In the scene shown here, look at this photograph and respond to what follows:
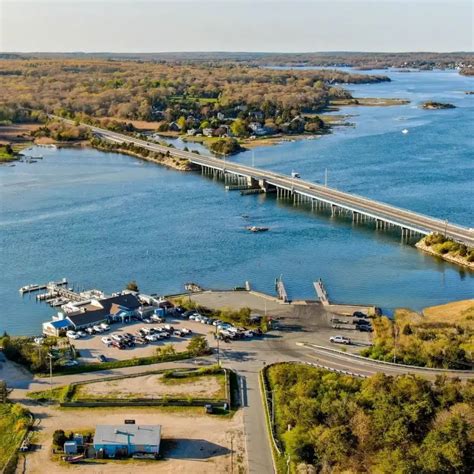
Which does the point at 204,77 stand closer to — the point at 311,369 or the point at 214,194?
the point at 214,194

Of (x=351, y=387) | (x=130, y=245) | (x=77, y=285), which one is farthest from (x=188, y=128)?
(x=351, y=387)

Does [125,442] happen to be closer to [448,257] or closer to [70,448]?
[70,448]

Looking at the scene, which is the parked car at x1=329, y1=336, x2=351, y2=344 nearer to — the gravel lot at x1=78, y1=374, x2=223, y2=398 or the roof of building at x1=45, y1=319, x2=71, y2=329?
the gravel lot at x1=78, y1=374, x2=223, y2=398

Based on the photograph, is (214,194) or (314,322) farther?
(214,194)

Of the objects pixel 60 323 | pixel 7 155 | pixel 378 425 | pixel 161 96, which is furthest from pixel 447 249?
pixel 161 96

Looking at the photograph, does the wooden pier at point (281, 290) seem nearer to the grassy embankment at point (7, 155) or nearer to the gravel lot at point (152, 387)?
the gravel lot at point (152, 387)

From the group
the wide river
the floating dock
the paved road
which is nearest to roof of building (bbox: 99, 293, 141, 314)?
the wide river
